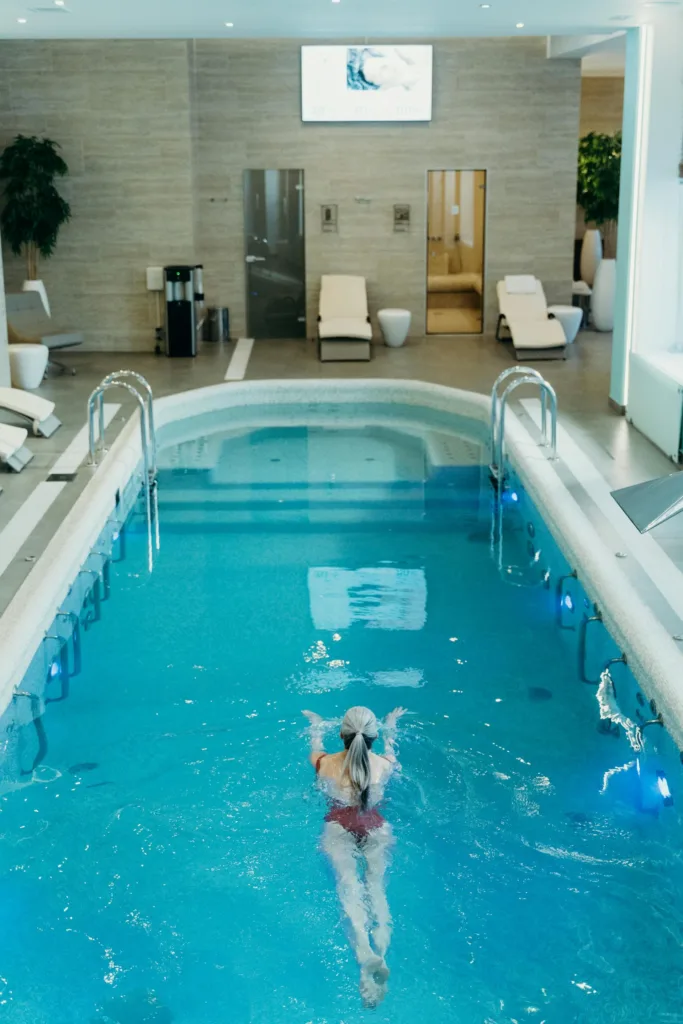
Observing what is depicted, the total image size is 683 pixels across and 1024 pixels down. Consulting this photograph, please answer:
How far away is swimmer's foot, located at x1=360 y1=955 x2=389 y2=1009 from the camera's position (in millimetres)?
4750

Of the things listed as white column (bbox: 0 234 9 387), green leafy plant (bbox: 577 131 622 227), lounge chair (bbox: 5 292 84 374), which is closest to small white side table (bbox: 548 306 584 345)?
green leafy plant (bbox: 577 131 622 227)

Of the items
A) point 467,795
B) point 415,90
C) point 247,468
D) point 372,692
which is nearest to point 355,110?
point 415,90

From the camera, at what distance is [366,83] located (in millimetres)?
16844

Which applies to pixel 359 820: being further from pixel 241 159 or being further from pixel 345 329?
pixel 241 159

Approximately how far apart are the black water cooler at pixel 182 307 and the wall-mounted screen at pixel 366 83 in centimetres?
292

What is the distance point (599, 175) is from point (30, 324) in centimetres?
880

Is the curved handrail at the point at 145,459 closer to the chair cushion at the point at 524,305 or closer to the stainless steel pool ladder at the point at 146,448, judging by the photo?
the stainless steel pool ladder at the point at 146,448

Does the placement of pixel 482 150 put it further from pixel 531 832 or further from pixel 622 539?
pixel 531 832

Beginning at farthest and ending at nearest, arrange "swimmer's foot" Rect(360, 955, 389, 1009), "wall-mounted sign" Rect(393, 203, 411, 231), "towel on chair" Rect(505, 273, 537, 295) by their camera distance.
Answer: "wall-mounted sign" Rect(393, 203, 411, 231) → "towel on chair" Rect(505, 273, 537, 295) → "swimmer's foot" Rect(360, 955, 389, 1009)

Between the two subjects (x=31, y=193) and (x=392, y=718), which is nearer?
(x=392, y=718)

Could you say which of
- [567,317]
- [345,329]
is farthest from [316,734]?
[567,317]

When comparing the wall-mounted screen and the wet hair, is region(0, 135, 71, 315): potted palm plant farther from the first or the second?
the wet hair

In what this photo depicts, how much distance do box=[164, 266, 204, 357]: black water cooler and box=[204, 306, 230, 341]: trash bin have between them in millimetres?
971

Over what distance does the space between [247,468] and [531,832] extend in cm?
689
